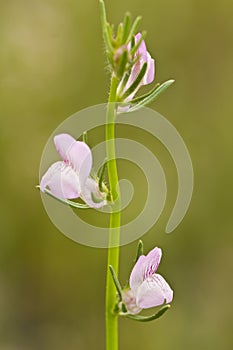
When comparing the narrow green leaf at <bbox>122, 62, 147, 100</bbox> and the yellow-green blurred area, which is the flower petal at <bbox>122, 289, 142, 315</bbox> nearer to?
the narrow green leaf at <bbox>122, 62, 147, 100</bbox>

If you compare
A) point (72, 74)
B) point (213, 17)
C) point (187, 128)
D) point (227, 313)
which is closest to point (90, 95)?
point (72, 74)

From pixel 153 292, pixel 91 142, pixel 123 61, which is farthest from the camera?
pixel 91 142

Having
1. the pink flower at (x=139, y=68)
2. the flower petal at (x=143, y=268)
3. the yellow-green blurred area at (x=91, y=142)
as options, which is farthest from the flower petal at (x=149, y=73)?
the yellow-green blurred area at (x=91, y=142)

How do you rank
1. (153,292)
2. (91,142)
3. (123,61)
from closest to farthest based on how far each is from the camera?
1. (123,61)
2. (153,292)
3. (91,142)

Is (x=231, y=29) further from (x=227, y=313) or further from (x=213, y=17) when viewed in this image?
(x=227, y=313)

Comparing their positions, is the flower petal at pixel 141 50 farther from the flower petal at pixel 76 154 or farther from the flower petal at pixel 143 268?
the flower petal at pixel 143 268

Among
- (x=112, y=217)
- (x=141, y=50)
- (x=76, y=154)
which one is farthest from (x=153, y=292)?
(x=141, y=50)

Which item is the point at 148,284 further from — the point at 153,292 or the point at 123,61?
the point at 123,61
